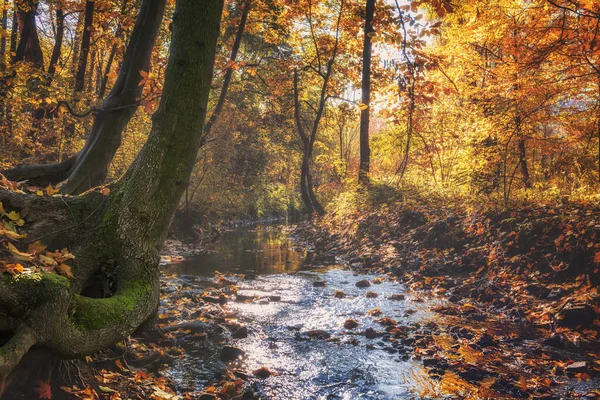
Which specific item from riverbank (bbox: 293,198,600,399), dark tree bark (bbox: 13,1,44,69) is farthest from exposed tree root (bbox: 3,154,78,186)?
dark tree bark (bbox: 13,1,44,69)

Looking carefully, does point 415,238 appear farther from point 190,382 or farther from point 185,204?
point 185,204

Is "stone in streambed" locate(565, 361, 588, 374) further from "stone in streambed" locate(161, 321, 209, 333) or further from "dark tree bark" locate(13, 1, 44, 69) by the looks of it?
"dark tree bark" locate(13, 1, 44, 69)

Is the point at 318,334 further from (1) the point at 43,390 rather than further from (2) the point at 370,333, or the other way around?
(1) the point at 43,390

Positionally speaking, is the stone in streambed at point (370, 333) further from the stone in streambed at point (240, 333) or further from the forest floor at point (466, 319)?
the stone in streambed at point (240, 333)

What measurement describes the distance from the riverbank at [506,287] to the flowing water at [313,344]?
53 centimetres

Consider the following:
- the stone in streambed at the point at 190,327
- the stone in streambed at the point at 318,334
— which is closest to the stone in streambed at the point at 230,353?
the stone in streambed at the point at 190,327

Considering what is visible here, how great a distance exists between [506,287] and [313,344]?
4.31 meters

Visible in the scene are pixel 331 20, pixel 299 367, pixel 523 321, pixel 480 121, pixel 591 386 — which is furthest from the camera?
pixel 331 20

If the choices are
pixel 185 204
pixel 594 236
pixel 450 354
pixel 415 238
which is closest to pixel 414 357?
pixel 450 354

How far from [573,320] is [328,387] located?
13.7 ft

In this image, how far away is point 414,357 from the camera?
5.54 meters

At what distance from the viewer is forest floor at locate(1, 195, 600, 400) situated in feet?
14.4

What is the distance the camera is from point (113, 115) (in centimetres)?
607

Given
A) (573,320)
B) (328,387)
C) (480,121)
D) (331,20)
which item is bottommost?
(328,387)
